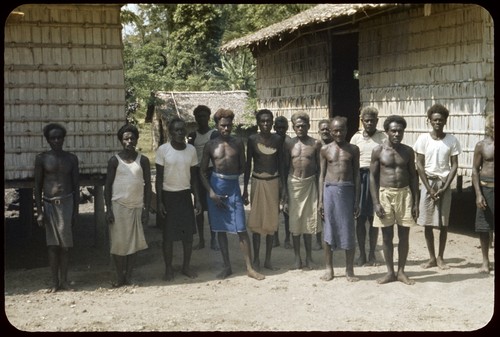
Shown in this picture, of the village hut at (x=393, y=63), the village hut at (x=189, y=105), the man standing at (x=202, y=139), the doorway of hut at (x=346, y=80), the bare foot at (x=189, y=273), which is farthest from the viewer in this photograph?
the village hut at (x=189, y=105)

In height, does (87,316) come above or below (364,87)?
below

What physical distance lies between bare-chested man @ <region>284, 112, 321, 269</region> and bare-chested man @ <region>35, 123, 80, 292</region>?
7.54 feet

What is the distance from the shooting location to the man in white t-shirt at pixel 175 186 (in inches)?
263

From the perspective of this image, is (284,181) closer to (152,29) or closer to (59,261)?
(59,261)

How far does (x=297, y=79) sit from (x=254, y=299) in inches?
278

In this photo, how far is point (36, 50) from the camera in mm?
7223

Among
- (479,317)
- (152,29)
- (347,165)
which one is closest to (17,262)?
(347,165)

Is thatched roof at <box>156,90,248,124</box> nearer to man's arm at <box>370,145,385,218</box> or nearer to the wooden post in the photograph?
the wooden post

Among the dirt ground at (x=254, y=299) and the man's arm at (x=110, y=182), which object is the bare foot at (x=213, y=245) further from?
the man's arm at (x=110, y=182)

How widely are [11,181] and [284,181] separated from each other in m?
3.12

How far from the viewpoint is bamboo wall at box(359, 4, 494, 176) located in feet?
26.0

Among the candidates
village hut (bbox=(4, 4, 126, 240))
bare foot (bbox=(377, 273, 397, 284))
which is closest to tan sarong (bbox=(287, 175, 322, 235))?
bare foot (bbox=(377, 273, 397, 284))

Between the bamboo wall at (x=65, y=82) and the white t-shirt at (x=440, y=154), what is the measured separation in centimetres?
357

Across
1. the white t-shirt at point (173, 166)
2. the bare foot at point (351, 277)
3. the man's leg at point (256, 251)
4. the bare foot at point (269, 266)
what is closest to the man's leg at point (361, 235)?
the bare foot at point (351, 277)
